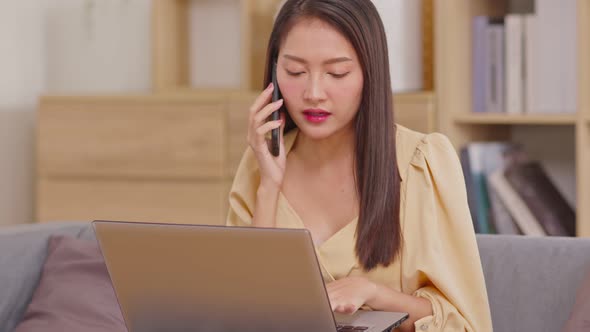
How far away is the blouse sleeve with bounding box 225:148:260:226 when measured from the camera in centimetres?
189

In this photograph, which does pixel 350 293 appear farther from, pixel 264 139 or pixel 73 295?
pixel 73 295

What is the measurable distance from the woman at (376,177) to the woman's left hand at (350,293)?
5 cm

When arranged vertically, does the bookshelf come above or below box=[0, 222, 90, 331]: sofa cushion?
above

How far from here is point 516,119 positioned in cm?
299

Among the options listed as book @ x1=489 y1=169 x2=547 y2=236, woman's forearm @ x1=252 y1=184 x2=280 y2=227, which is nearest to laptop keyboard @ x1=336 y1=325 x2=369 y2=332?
woman's forearm @ x1=252 y1=184 x2=280 y2=227

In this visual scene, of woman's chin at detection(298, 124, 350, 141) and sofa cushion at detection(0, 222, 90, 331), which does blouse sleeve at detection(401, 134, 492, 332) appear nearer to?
woman's chin at detection(298, 124, 350, 141)

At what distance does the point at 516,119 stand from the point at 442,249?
1.39 metres

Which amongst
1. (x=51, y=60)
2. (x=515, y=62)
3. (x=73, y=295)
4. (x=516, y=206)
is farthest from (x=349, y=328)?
(x=51, y=60)

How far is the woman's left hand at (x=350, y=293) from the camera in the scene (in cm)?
148

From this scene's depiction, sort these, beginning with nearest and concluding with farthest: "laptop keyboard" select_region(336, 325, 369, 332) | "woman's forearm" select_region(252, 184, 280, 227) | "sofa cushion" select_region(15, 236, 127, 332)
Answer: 1. "laptop keyboard" select_region(336, 325, 369, 332)
2. "woman's forearm" select_region(252, 184, 280, 227)
3. "sofa cushion" select_region(15, 236, 127, 332)

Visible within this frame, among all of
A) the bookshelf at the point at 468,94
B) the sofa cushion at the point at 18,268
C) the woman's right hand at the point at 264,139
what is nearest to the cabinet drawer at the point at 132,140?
the bookshelf at the point at 468,94

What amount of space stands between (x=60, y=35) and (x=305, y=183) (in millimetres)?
2264

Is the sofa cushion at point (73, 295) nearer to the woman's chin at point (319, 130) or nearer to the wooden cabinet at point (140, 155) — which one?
the woman's chin at point (319, 130)

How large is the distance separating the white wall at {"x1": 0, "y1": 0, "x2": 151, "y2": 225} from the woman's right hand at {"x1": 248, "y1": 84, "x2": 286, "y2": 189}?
6.74ft
